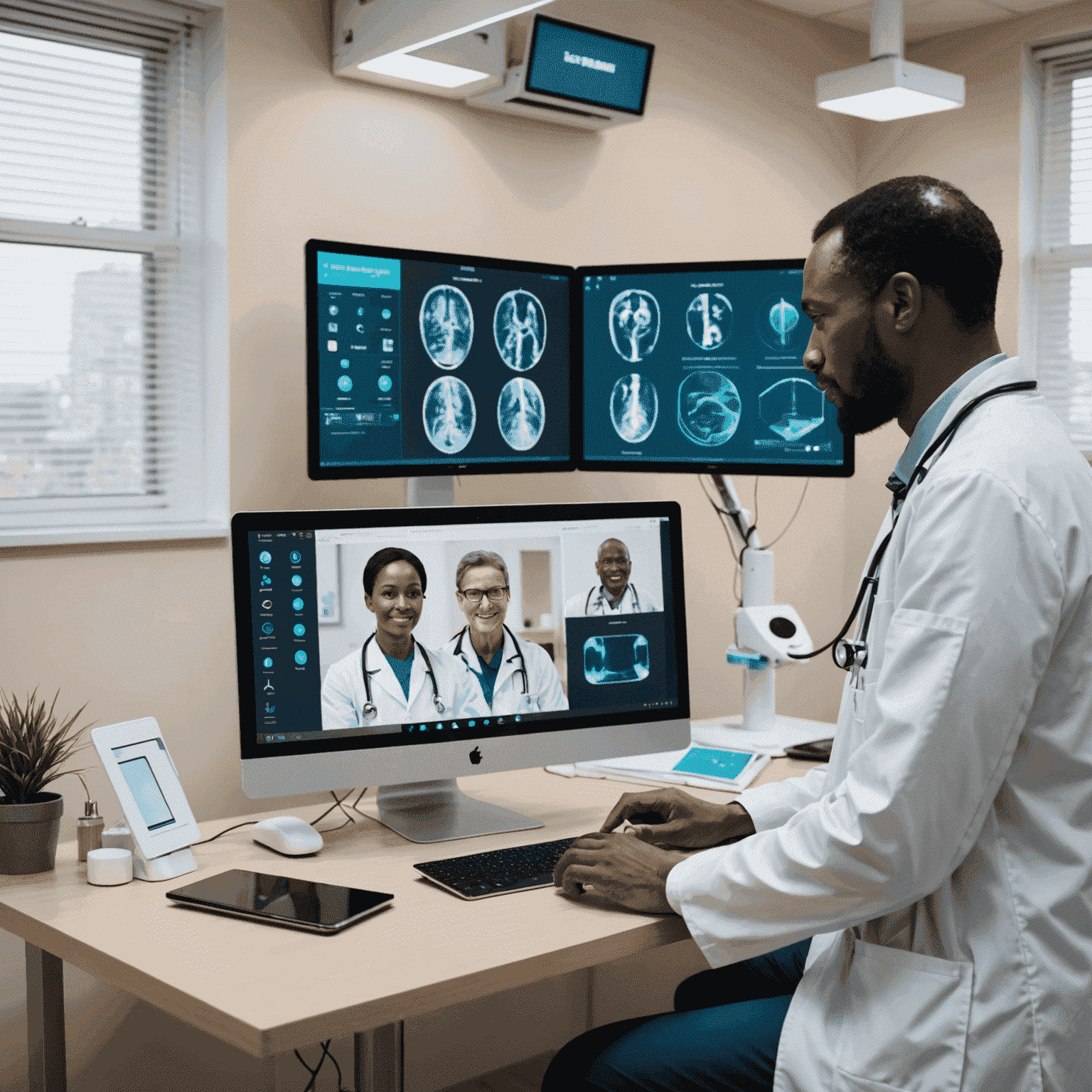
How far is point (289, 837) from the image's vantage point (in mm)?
1735

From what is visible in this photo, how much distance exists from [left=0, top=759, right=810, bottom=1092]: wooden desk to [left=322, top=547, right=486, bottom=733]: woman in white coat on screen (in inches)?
7.6

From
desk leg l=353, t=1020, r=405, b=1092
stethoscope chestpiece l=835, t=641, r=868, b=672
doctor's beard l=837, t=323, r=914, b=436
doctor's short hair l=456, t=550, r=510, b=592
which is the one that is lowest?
desk leg l=353, t=1020, r=405, b=1092

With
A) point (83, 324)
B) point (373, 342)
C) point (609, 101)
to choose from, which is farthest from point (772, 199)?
point (83, 324)

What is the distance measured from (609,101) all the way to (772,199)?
2.60 feet

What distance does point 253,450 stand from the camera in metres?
2.40

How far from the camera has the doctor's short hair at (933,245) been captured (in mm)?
1362

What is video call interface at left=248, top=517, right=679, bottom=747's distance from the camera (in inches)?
68.0

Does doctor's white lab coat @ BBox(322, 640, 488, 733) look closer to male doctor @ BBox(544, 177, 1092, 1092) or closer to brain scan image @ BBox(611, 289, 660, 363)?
male doctor @ BBox(544, 177, 1092, 1092)

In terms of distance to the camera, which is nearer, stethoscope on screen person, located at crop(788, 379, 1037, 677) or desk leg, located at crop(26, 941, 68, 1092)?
stethoscope on screen person, located at crop(788, 379, 1037, 677)

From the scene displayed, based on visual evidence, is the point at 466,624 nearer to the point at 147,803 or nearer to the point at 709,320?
the point at 147,803

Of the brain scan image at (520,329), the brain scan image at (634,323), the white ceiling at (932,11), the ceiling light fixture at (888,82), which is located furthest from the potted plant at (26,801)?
the white ceiling at (932,11)

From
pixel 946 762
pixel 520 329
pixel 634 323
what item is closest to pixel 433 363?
pixel 520 329

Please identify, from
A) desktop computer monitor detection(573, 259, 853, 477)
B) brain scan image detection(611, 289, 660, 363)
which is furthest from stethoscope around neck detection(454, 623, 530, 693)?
brain scan image detection(611, 289, 660, 363)

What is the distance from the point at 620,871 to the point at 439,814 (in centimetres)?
49
